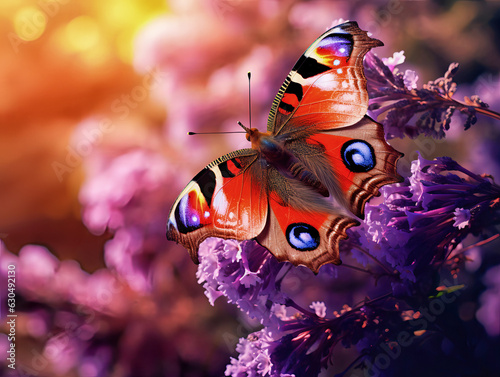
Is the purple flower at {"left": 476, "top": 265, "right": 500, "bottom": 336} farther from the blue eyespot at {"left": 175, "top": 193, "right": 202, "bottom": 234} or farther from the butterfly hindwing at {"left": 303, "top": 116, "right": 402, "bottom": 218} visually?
the blue eyespot at {"left": 175, "top": 193, "right": 202, "bottom": 234}

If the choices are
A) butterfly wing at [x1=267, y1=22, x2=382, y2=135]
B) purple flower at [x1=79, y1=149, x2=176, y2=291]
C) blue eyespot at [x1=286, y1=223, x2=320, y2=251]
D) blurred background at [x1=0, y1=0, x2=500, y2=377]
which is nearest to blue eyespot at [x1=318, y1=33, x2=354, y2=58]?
butterfly wing at [x1=267, y1=22, x2=382, y2=135]

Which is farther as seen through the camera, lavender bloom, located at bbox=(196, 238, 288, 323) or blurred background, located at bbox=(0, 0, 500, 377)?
blurred background, located at bbox=(0, 0, 500, 377)

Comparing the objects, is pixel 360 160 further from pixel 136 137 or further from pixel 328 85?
pixel 136 137

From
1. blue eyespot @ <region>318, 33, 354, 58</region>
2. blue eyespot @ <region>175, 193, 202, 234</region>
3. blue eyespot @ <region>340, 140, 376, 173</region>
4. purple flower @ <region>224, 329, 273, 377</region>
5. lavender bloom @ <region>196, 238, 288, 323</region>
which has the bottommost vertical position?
purple flower @ <region>224, 329, 273, 377</region>

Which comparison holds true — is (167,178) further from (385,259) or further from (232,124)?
(385,259)

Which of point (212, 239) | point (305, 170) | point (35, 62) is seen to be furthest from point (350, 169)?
point (35, 62)
